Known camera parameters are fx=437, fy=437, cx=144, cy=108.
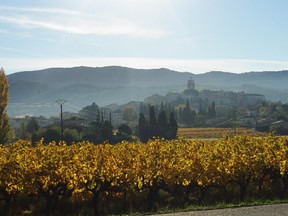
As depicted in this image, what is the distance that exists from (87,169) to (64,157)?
179 cm

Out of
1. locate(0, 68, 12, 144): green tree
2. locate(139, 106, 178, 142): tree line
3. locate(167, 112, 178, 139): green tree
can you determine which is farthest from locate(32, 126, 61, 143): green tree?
locate(167, 112, 178, 139): green tree

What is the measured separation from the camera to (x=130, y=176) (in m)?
27.5

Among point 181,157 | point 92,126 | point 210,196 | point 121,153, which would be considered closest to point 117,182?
point 121,153

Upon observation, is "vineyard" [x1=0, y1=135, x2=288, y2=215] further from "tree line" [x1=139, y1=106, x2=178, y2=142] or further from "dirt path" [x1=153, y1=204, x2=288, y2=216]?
"tree line" [x1=139, y1=106, x2=178, y2=142]

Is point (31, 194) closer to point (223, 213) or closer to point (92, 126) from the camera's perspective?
point (223, 213)

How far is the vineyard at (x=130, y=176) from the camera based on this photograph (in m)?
25.8

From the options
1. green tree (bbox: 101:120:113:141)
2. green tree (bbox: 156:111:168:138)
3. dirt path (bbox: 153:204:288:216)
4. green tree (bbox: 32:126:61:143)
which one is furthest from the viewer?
green tree (bbox: 156:111:168:138)

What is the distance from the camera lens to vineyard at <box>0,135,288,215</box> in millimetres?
25750

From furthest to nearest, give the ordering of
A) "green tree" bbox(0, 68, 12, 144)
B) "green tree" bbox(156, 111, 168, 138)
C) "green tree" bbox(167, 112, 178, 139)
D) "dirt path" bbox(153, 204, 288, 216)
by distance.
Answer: "green tree" bbox(156, 111, 168, 138)
"green tree" bbox(167, 112, 178, 139)
"green tree" bbox(0, 68, 12, 144)
"dirt path" bbox(153, 204, 288, 216)

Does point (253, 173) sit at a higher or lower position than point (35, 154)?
lower

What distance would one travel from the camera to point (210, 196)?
102 ft

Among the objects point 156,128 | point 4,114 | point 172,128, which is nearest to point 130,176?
point 4,114

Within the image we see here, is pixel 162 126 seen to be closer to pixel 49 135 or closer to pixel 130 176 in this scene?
pixel 49 135

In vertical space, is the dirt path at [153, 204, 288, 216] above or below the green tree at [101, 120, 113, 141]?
above
